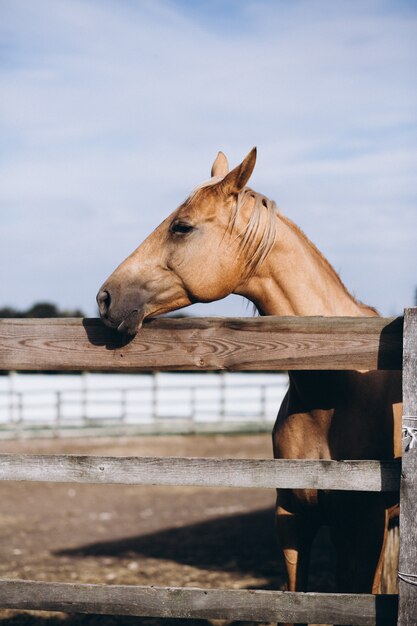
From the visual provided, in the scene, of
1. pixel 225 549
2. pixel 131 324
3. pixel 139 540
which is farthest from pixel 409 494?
pixel 139 540

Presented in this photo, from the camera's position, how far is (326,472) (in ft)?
9.63

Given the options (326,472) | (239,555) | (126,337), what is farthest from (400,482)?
(239,555)

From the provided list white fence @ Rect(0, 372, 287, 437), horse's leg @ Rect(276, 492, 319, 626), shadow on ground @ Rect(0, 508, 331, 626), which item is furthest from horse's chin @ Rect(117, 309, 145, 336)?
white fence @ Rect(0, 372, 287, 437)

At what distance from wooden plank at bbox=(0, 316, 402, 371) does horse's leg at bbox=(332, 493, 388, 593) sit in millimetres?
887

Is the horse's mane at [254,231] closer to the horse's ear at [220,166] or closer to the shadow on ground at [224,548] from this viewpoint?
the horse's ear at [220,166]

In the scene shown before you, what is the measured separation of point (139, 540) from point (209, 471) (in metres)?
5.83

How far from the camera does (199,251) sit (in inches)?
134

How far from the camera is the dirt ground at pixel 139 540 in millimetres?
6414

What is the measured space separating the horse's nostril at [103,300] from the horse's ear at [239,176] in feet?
2.48

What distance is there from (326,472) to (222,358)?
0.64 metres

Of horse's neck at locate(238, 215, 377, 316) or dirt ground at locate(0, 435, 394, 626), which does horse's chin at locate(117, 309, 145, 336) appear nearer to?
horse's neck at locate(238, 215, 377, 316)

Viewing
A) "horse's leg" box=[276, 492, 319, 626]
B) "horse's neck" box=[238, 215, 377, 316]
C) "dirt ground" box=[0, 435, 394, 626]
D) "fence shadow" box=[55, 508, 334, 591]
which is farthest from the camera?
"fence shadow" box=[55, 508, 334, 591]

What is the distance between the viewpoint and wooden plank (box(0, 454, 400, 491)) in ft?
9.56

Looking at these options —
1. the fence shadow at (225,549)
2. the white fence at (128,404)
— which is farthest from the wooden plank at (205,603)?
the white fence at (128,404)
